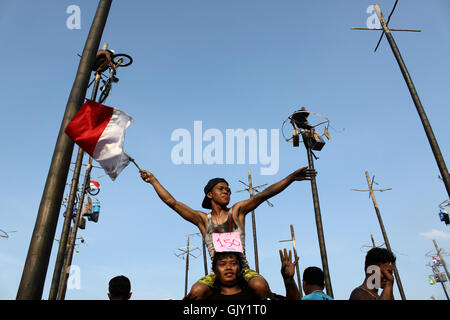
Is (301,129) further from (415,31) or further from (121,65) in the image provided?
(121,65)

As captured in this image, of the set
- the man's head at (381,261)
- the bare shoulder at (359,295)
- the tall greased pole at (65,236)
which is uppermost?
the tall greased pole at (65,236)

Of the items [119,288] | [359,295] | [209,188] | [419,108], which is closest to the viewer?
[359,295]

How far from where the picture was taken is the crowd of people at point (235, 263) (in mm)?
3361

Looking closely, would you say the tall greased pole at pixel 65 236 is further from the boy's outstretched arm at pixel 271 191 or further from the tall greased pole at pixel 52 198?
the boy's outstretched arm at pixel 271 191

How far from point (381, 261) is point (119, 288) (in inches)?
119

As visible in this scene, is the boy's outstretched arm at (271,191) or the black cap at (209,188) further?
the black cap at (209,188)

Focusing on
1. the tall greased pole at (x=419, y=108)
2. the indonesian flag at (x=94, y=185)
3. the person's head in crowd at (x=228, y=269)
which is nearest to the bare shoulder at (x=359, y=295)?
the person's head in crowd at (x=228, y=269)

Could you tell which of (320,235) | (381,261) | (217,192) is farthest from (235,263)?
(320,235)

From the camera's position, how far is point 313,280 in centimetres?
→ 439

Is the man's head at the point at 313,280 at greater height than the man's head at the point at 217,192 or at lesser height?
lesser

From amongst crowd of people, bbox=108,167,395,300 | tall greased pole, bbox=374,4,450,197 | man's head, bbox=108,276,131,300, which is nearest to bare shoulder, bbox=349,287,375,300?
crowd of people, bbox=108,167,395,300

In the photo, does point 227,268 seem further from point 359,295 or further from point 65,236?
point 65,236
